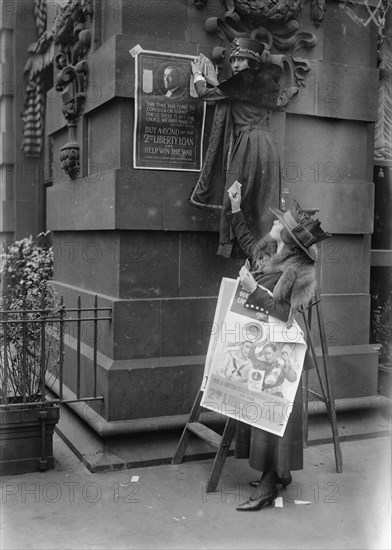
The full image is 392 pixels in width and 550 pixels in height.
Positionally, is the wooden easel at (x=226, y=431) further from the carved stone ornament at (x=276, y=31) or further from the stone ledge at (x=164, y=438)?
the carved stone ornament at (x=276, y=31)

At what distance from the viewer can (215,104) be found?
6.74 metres

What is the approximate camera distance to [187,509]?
17.4 ft

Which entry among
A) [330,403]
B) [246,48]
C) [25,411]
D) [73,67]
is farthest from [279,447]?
[73,67]

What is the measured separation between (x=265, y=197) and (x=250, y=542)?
3119mm

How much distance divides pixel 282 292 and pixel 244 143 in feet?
5.96

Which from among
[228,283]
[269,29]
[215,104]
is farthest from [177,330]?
[269,29]

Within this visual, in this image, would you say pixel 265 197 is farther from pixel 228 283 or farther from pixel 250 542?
pixel 250 542

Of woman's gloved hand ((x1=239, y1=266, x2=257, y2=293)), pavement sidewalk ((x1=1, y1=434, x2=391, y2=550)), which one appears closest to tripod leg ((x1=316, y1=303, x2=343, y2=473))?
pavement sidewalk ((x1=1, y1=434, x2=391, y2=550))

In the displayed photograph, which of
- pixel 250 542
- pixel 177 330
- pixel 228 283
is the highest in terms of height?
pixel 228 283

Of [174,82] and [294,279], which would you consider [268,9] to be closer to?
[174,82]

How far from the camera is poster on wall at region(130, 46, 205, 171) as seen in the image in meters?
6.52

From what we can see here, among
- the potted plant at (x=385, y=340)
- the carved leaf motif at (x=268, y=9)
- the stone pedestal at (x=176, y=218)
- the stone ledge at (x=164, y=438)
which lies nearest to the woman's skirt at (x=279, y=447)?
the stone ledge at (x=164, y=438)

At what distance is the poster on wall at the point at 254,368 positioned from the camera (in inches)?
209

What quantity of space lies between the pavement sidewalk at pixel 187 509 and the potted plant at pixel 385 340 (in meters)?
A: 1.78
